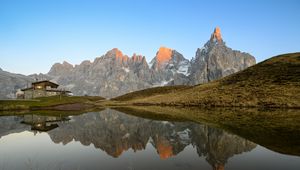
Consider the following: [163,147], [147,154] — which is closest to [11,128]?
[163,147]

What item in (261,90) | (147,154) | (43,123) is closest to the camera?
(147,154)

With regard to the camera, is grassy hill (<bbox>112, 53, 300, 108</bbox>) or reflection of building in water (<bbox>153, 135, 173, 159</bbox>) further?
grassy hill (<bbox>112, 53, 300, 108</bbox>)

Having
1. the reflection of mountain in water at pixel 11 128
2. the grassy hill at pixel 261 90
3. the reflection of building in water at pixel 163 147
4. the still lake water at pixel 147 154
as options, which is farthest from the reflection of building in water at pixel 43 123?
the grassy hill at pixel 261 90

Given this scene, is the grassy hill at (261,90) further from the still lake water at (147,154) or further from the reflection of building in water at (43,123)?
the still lake water at (147,154)

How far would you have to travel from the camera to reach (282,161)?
64.5ft

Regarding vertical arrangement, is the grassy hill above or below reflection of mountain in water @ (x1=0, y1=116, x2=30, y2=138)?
above

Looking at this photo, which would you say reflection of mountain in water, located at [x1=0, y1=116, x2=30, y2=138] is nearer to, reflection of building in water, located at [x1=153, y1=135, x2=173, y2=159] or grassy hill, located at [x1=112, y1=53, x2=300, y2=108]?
reflection of building in water, located at [x1=153, y1=135, x2=173, y2=159]

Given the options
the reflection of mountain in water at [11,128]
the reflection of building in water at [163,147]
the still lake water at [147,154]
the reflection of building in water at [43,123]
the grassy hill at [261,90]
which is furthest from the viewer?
the grassy hill at [261,90]

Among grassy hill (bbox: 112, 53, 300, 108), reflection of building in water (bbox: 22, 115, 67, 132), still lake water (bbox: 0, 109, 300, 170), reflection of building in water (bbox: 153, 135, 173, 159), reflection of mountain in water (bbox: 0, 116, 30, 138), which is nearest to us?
still lake water (bbox: 0, 109, 300, 170)

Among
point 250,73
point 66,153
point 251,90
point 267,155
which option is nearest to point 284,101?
point 251,90

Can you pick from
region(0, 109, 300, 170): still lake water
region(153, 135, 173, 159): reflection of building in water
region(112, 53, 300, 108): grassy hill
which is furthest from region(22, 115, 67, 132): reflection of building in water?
region(112, 53, 300, 108): grassy hill

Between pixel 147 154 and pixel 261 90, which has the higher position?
pixel 261 90

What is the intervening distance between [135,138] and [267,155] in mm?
16091

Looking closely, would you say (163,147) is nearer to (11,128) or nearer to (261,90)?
(11,128)
